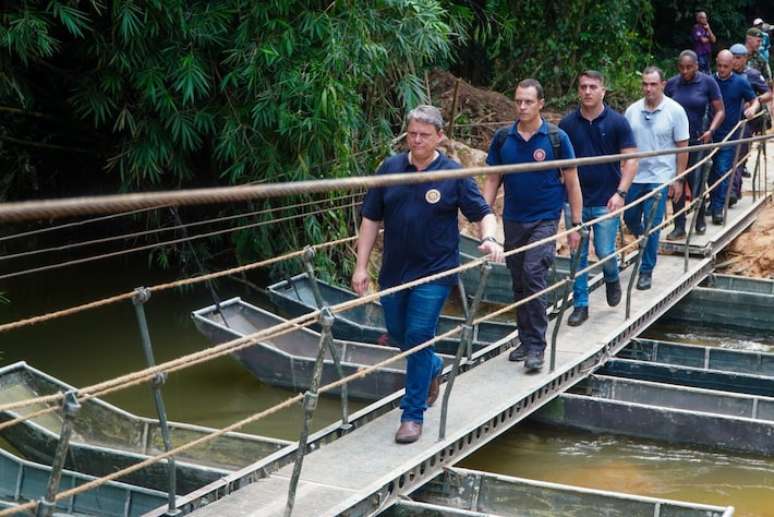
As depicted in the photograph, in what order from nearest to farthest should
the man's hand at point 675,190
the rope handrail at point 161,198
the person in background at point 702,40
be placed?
the rope handrail at point 161,198 → the man's hand at point 675,190 → the person in background at point 702,40

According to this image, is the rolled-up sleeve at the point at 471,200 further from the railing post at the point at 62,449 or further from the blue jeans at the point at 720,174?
the blue jeans at the point at 720,174

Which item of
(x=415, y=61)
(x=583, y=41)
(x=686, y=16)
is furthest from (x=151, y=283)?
(x=686, y=16)

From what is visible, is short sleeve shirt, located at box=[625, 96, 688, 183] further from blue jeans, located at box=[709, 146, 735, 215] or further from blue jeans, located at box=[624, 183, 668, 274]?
blue jeans, located at box=[709, 146, 735, 215]

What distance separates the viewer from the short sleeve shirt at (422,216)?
5.61 m

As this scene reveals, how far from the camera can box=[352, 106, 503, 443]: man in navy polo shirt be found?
18.3 feet

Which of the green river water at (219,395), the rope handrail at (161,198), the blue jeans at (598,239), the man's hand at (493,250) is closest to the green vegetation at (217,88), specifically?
the green river water at (219,395)

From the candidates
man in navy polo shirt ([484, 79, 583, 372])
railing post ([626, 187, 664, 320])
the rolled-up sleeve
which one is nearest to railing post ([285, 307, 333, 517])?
the rolled-up sleeve

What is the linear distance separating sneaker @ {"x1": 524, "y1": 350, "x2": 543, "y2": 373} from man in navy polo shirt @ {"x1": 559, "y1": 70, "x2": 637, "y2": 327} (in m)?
0.77

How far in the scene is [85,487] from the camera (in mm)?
Result: 3980

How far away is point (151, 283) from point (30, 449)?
210 inches

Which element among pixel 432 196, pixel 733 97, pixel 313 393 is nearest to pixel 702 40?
pixel 733 97

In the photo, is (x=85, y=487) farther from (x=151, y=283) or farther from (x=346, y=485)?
(x=151, y=283)

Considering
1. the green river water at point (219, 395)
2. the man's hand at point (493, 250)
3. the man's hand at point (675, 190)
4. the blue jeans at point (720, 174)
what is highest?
the blue jeans at point (720, 174)

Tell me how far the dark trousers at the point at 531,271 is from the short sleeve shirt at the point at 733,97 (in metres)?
4.71
